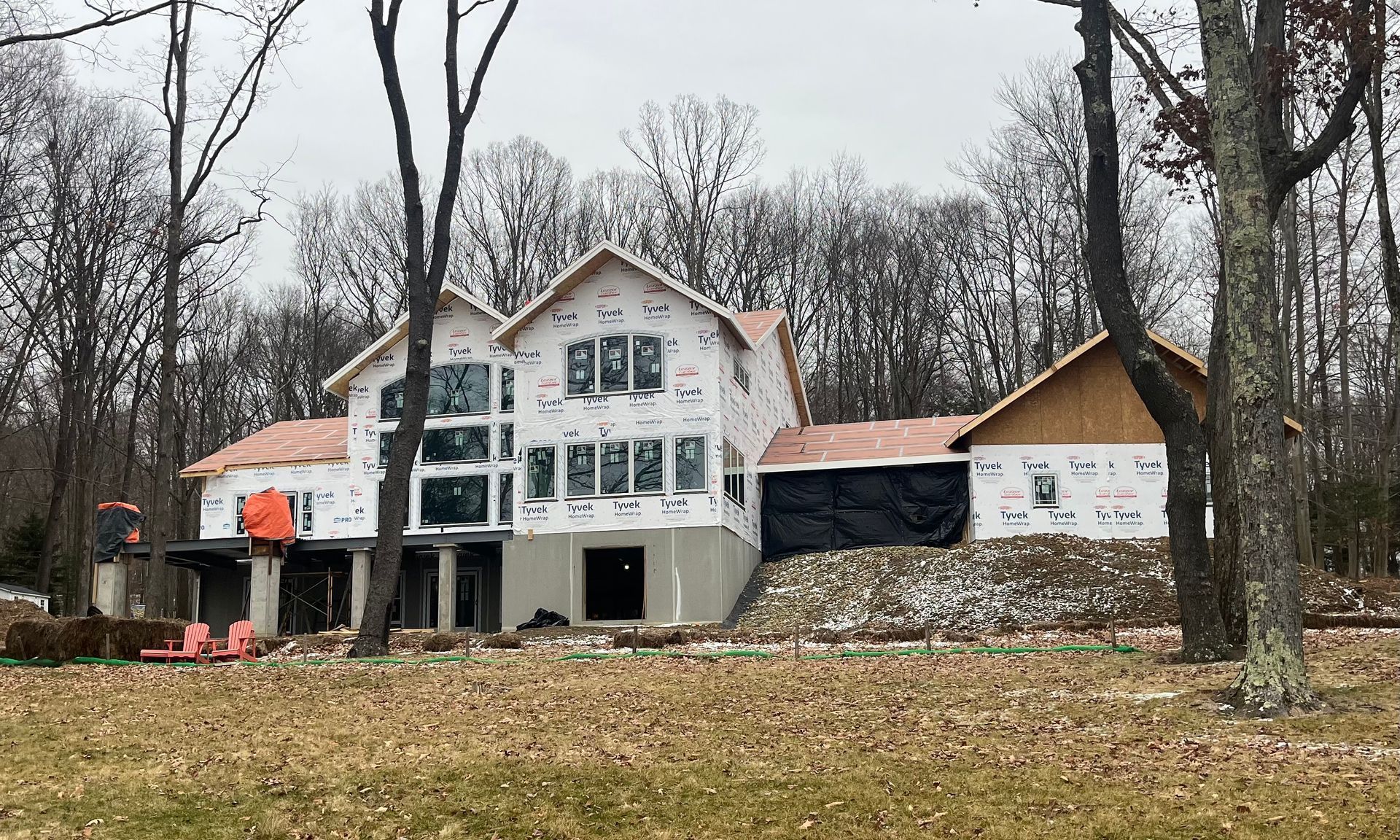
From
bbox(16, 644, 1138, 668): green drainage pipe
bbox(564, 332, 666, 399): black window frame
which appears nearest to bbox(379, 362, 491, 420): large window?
bbox(564, 332, 666, 399): black window frame

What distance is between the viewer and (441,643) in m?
20.2

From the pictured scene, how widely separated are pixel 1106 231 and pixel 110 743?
1154cm

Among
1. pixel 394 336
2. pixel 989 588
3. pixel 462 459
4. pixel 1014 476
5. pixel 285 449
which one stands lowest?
pixel 989 588

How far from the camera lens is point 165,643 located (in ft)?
58.2

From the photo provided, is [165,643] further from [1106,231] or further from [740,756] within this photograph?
[1106,231]

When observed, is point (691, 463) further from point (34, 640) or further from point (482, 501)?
point (34, 640)

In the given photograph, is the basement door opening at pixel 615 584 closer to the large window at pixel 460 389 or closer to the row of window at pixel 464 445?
the row of window at pixel 464 445

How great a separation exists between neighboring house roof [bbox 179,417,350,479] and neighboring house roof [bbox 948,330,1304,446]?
617 inches

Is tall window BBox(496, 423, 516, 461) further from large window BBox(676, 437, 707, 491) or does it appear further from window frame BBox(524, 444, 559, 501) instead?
large window BBox(676, 437, 707, 491)

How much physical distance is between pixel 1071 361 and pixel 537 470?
41.6ft

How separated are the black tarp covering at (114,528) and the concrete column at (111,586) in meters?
0.47

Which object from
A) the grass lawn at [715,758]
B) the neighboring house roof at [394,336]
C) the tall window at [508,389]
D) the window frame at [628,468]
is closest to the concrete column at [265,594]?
the neighboring house roof at [394,336]

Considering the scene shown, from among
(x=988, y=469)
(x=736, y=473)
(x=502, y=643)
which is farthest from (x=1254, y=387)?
(x=988, y=469)

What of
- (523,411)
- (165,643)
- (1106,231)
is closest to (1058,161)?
(523,411)
